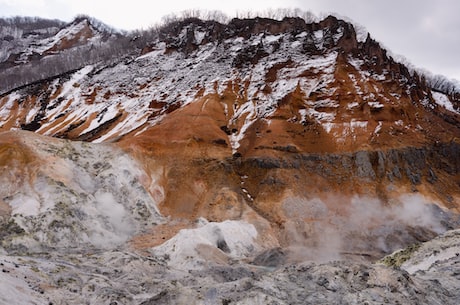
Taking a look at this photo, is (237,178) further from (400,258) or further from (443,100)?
(443,100)

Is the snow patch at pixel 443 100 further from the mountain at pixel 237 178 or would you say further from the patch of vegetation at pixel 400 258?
the patch of vegetation at pixel 400 258

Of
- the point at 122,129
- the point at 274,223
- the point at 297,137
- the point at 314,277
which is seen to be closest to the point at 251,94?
the point at 297,137

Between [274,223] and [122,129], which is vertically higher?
[122,129]

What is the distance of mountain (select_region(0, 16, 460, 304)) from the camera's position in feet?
54.0

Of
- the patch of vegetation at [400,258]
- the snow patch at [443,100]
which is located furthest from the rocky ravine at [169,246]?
the snow patch at [443,100]

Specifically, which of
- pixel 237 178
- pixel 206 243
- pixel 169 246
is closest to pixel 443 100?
pixel 237 178

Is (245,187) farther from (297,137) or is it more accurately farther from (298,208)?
(297,137)

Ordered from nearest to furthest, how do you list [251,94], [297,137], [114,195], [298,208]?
[114,195] < [298,208] < [297,137] < [251,94]

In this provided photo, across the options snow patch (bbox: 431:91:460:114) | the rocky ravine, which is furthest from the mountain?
snow patch (bbox: 431:91:460:114)

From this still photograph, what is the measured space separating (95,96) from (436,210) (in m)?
57.5

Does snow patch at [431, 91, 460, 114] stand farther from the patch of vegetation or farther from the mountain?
the patch of vegetation

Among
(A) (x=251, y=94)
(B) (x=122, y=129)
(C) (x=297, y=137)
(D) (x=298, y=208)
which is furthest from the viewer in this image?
(A) (x=251, y=94)

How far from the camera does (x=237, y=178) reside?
47.3 metres

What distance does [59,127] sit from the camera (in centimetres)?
6931
